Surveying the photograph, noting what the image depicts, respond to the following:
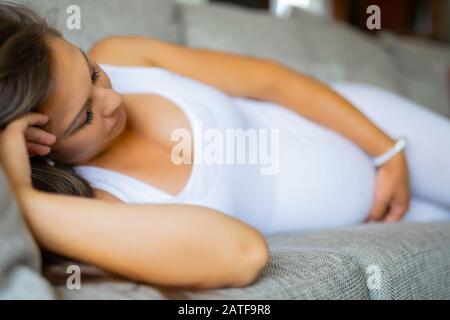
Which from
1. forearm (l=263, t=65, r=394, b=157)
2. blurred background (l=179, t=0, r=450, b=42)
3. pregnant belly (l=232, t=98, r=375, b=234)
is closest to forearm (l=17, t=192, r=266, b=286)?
pregnant belly (l=232, t=98, r=375, b=234)

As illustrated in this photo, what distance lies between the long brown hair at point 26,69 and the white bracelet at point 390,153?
26.7 inches

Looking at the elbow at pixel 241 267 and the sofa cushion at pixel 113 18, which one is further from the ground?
the sofa cushion at pixel 113 18

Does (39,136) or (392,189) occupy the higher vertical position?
(39,136)

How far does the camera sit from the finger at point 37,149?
674mm

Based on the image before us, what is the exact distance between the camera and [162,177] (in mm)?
842

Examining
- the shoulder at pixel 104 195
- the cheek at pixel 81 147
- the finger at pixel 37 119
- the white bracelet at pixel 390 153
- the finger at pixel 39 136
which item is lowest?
the white bracelet at pixel 390 153

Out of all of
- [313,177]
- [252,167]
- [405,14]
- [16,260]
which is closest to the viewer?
[16,260]

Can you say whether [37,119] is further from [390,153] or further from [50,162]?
[390,153]

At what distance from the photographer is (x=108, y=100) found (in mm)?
714

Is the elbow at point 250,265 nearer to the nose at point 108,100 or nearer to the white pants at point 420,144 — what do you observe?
the nose at point 108,100

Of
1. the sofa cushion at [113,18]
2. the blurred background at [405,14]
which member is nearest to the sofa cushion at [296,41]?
the sofa cushion at [113,18]

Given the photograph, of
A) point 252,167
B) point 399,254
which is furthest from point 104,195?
point 399,254

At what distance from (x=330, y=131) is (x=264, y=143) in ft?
0.65

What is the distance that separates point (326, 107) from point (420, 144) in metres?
0.22
